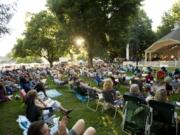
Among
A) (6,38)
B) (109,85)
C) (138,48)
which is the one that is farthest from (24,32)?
(109,85)

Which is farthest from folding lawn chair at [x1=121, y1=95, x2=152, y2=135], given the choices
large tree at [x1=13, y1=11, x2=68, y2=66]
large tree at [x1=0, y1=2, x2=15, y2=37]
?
large tree at [x1=13, y1=11, x2=68, y2=66]

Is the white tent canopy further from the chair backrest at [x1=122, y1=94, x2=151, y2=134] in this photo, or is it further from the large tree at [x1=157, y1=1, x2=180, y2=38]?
the chair backrest at [x1=122, y1=94, x2=151, y2=134]

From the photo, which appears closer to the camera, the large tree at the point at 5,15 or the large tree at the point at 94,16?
the large tree at the point at 5,15

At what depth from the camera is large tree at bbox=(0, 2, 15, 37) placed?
663 inches

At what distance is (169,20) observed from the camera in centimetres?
6538

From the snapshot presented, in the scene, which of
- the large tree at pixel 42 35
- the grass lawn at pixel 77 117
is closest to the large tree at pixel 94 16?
the large tree at pixel 42 35

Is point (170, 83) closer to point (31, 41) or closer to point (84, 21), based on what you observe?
point (84, 21)

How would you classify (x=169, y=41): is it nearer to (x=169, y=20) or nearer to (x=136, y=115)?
(x=169, y=20)

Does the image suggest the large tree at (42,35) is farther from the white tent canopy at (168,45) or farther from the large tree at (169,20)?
the large tree at (169,20)

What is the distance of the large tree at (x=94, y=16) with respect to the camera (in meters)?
35.7

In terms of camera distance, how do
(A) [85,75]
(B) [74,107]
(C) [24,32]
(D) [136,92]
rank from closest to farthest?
(D) [136,92], (B) [74,107], (A) [85,75], (C) [24,32]

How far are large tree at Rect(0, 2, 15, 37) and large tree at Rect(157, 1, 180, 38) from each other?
47.9 meters

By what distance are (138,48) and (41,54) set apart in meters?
18.7

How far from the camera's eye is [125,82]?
19953 millimetres
